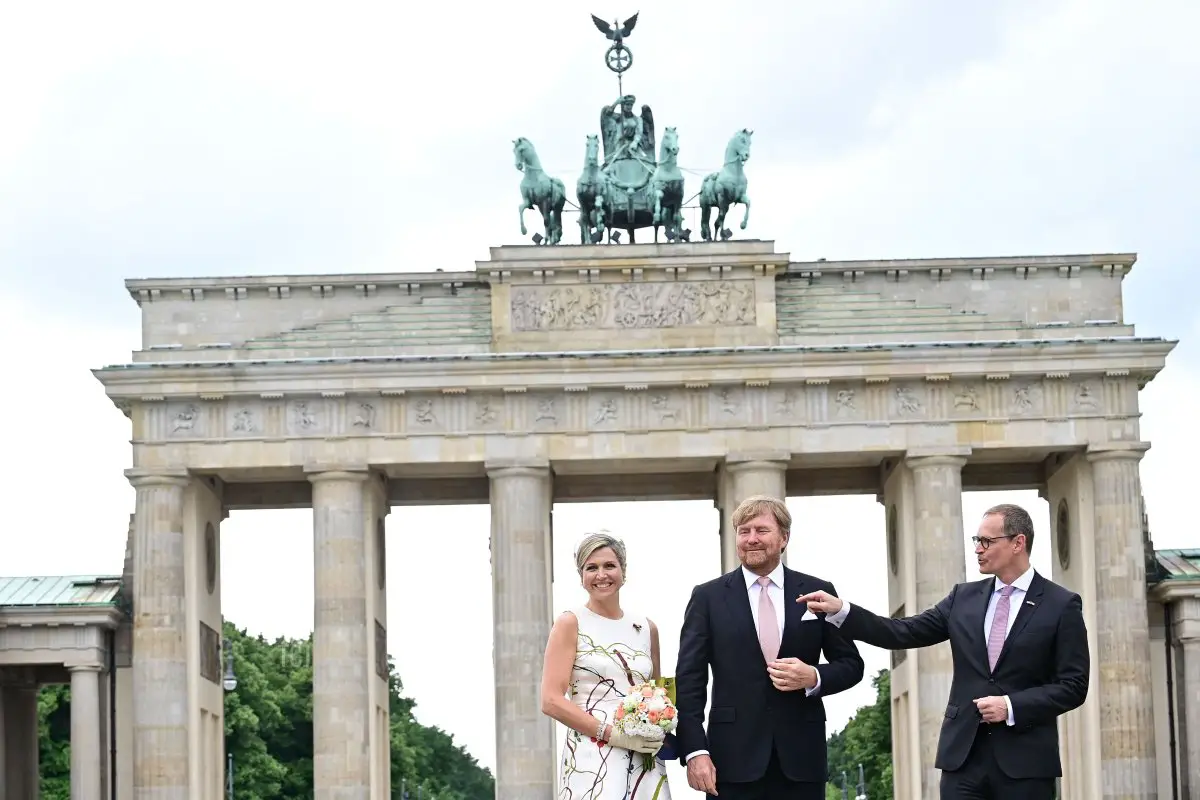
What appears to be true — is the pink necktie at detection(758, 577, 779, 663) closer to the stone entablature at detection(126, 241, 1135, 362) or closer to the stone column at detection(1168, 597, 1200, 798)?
the stone entablature at detection(126, 241, 1135, 362)

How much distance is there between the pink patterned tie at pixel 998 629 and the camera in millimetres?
16250

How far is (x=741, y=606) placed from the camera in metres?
15.8

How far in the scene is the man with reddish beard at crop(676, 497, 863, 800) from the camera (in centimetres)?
1555

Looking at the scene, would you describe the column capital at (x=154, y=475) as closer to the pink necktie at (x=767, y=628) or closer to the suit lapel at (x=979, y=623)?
the suit lapel at (x=979, y=623)

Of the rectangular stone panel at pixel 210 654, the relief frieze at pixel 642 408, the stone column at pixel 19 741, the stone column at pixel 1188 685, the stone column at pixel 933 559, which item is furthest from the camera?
the stone column at pixel 19 741

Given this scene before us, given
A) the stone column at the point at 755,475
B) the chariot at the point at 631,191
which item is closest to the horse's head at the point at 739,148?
the chariot at the point at 631,191

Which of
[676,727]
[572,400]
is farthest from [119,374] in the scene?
[676,727]

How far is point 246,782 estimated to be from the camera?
99125 millimetres

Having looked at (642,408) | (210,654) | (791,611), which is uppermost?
(642,408)

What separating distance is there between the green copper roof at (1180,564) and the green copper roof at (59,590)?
95.4 feet

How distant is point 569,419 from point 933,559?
10.4 metres

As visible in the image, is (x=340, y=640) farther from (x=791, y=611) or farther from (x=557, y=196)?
(x=791, y=611)

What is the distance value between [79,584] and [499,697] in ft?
43.3

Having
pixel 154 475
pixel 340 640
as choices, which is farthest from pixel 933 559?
pixel 154 475
